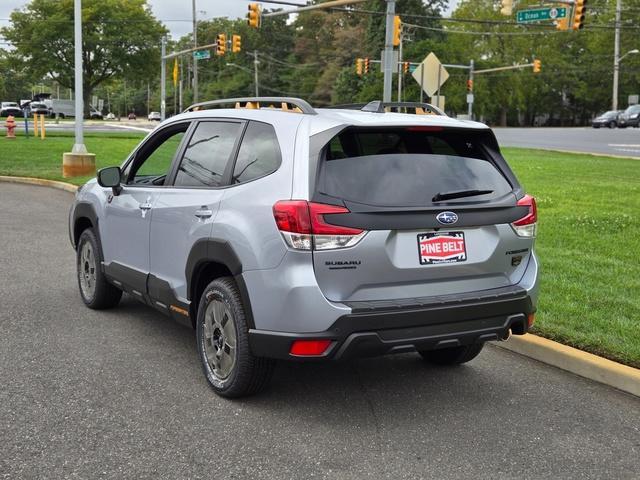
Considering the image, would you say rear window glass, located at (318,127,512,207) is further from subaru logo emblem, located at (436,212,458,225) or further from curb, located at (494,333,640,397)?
curb, located at (494,333,640,397)

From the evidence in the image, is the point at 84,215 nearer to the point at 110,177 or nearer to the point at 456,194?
the point at 110,177

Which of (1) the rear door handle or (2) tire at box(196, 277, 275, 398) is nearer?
(2) tire at box(196, 277, 275, 398)

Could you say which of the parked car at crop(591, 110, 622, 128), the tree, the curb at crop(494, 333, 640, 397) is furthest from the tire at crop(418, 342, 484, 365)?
the tree

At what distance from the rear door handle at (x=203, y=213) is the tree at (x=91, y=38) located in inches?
2937

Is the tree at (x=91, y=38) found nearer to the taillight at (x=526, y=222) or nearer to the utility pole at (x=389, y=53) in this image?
the utility pole at (x=389, y=53)

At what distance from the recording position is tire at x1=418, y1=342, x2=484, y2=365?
17.0 feet

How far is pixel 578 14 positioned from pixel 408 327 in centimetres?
Answer: 2741

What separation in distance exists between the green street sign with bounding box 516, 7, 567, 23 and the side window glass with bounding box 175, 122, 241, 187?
26072mm

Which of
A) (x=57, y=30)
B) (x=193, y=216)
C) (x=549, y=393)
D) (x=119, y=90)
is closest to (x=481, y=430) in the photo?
(x=549, y=393)

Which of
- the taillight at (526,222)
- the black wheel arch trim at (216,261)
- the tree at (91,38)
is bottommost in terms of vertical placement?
the black wheel arch trim at (216,261)

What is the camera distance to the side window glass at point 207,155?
4758 mm

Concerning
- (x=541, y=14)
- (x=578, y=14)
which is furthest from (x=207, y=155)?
(x=541, y=14)

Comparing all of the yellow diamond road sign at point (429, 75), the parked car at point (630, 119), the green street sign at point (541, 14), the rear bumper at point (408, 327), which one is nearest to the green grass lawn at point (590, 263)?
the rear bumper at point (408, 327)

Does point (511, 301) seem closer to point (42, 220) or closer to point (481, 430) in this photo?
point (481, 430)
